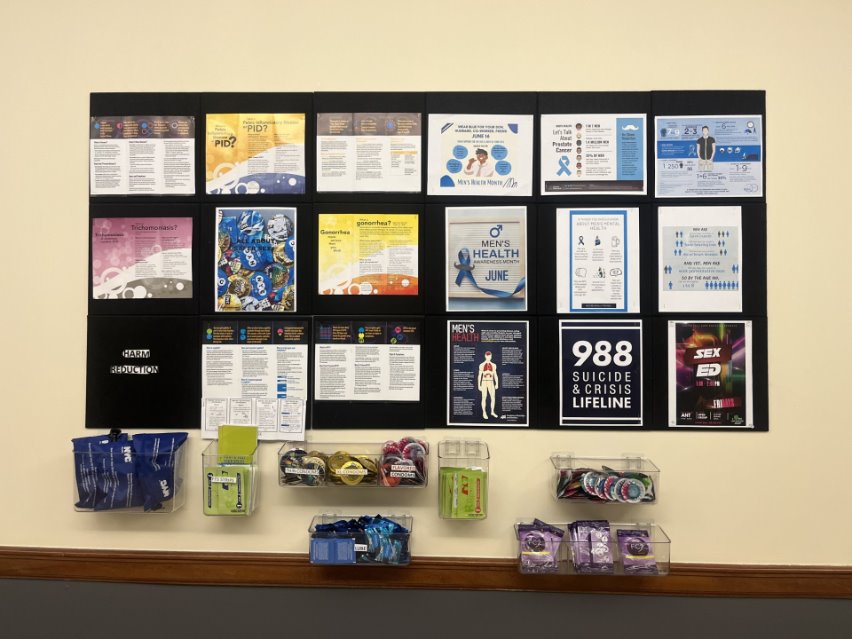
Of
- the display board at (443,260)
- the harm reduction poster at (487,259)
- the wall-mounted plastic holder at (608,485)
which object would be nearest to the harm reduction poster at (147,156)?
the display board at (443,260)

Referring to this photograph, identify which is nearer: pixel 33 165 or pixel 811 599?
Result: pixel 811 599

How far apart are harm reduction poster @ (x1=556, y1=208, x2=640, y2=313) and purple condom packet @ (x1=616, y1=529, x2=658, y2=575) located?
2.82 feet

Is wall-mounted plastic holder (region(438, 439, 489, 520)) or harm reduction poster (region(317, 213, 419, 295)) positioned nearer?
wall-mounted plastic holder (region(438, 439, 489, 520))

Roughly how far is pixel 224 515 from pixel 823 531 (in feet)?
7.66

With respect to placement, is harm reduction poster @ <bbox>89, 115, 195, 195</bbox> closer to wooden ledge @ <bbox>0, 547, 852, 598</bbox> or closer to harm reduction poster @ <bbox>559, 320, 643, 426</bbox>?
wooden ledge @ <bbox>0, 547, 852, 598</bbox>

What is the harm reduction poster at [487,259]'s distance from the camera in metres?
2.17

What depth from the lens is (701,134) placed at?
7.09 feet

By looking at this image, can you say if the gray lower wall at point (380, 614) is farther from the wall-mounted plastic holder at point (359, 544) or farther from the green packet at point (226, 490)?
the green packet at point (226, 490)

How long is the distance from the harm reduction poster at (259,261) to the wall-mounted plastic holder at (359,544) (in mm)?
869

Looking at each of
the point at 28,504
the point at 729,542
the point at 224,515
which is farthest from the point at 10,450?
the point at 729,542

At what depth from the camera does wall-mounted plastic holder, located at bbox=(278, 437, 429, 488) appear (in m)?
2.04

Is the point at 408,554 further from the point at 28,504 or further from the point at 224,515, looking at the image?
the point at 28,504

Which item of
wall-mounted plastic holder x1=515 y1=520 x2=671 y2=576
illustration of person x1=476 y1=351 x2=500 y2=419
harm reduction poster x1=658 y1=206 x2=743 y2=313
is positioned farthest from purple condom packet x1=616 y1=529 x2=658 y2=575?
harm reduction poster x1=658 y1=206 x2=743 y2=313

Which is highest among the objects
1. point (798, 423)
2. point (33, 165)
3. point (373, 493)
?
point (33, 165)
